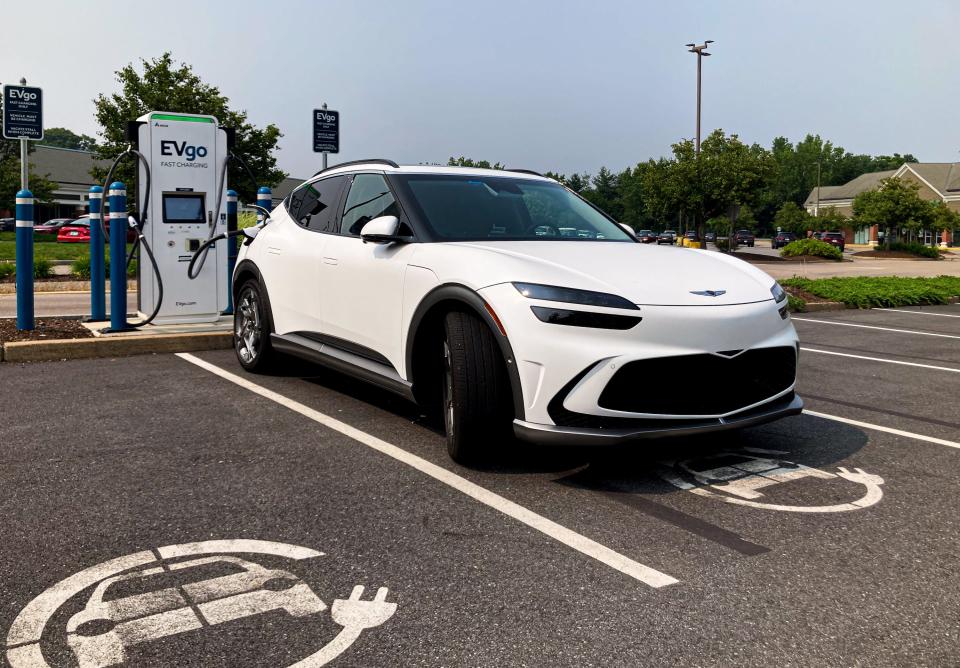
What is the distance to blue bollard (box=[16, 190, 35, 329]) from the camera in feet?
26.4

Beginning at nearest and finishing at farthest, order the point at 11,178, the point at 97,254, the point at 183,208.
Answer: the point at 97,254 < the point at 183,208 < the point at 11,178

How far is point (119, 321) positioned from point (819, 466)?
22.2 ft

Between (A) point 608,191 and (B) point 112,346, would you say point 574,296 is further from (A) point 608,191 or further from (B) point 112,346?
(A) point 608,191

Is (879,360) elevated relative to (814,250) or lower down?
lower down

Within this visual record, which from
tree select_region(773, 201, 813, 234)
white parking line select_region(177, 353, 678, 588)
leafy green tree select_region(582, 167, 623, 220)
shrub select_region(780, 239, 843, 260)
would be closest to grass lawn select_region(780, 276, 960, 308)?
white parking line select_region(177, 353, 678, 588)

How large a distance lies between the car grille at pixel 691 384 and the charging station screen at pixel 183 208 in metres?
6.68

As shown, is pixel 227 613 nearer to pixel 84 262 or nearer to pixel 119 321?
pixel 119 321

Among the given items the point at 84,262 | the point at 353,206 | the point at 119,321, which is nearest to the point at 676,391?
the point at 353,206

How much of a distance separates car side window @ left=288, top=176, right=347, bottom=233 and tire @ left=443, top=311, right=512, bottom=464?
1.97 meters

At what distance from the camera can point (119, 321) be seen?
28.3ft

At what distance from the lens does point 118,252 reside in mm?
8352

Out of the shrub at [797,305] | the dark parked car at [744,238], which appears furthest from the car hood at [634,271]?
the dark parked car at [744,238]

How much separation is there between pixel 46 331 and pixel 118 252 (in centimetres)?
110

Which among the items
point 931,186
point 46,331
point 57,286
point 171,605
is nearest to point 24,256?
point 46,331
